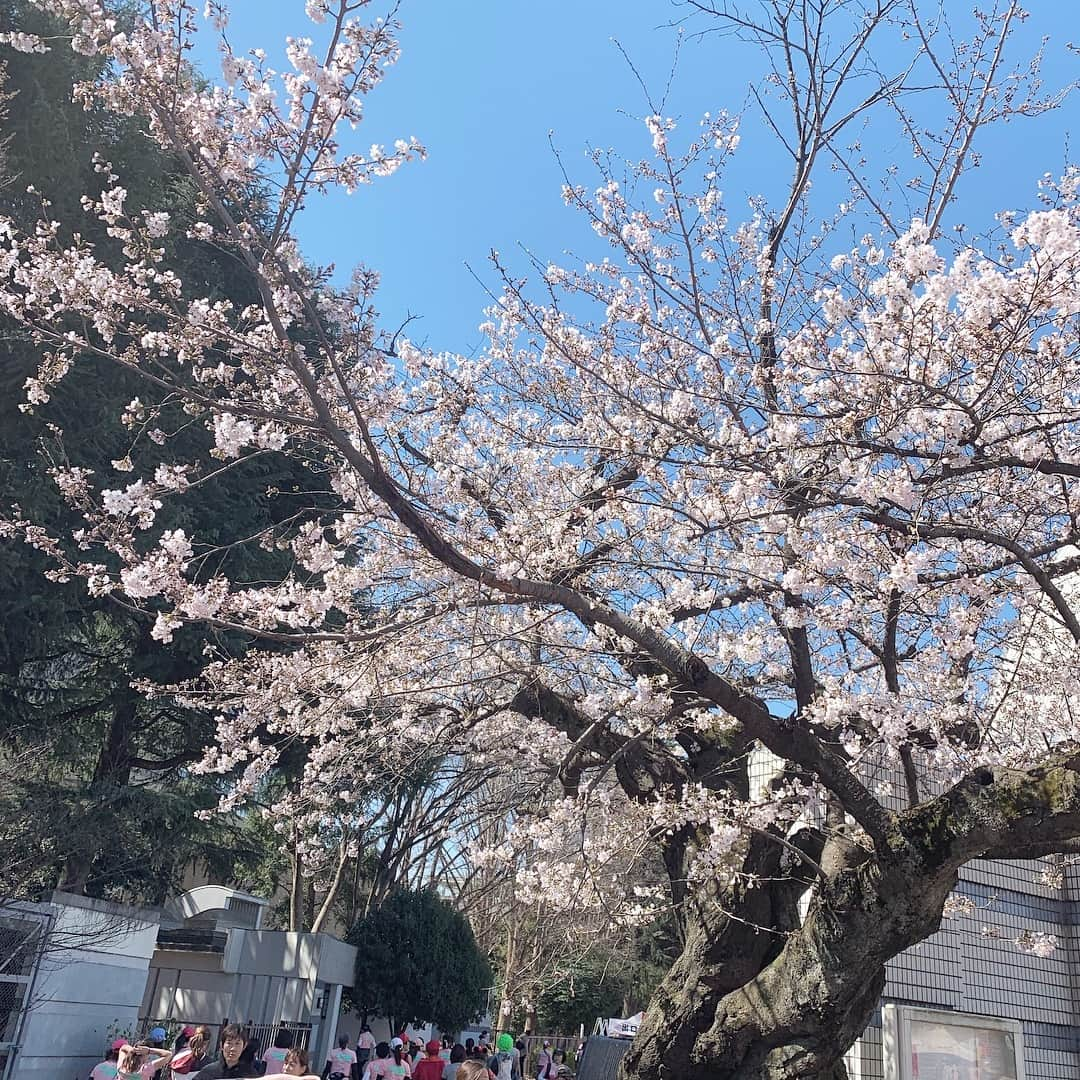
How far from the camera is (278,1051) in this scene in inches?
327

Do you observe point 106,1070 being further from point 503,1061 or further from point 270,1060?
point 503,1061

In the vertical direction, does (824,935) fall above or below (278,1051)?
above

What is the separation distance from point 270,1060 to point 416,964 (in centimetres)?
720

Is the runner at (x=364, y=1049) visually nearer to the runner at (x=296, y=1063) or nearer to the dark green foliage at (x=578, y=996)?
the dark green foliage at (x=578, y=996)

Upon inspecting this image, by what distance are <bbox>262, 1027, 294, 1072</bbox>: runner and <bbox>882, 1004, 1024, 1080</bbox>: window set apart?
15.4 ft

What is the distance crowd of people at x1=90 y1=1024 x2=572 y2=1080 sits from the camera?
5355 millimetres

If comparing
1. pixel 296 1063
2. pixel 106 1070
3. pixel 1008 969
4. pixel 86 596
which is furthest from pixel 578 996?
pixel 296 1063

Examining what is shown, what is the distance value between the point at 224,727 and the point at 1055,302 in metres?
5.69

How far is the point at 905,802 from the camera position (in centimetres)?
857

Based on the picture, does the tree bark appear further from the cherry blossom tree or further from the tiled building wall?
the tiled building wall

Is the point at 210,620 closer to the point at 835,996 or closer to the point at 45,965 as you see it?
the point at 835,996

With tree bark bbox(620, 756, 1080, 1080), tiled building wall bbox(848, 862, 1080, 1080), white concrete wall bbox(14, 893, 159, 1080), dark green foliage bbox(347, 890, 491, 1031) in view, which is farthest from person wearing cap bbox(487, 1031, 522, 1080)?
tree bark bbox(620, 756, 1080, 1080)

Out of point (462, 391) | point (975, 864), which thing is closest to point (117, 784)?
point (462, 391)

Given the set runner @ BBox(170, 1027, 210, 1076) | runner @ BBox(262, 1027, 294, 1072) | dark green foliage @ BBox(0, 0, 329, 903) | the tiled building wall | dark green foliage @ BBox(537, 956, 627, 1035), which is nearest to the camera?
runner @ BBox(170, 1027, 210, 1076)
